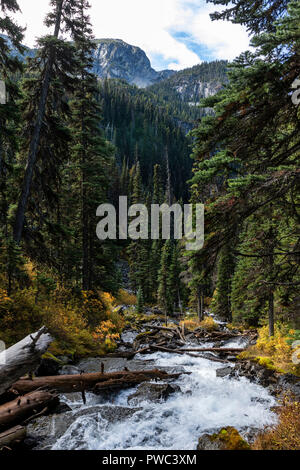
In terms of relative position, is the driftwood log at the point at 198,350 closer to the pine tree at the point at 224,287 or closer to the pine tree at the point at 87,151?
the pine tree at the point at 87,151

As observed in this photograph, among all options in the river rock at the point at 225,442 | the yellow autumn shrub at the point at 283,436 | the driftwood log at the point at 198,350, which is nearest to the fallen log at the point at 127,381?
the river rock at the point at 225,442

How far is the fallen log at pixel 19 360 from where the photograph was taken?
536 centimetres

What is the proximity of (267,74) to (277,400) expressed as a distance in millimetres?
8626

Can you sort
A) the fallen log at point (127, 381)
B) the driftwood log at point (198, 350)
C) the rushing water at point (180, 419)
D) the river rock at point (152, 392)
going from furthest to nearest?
the driftwood log at point (198, 350) < the fallen log at point (127, 381) < the river rock at point (152, 392) < the rushing water at point (180, 419)

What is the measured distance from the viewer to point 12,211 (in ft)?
37.1

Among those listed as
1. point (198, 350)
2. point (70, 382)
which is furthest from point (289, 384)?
point (70, 382)

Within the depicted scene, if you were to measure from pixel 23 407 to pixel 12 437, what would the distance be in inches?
26.9

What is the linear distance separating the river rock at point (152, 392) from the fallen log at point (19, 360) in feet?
11.3

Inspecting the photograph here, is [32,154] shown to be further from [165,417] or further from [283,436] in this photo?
[283,436]

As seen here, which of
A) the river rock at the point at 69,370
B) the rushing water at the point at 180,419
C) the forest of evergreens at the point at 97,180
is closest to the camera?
the forest of evergreens at the point at 97,180

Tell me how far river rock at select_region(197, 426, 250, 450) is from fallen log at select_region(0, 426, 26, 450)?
3.64m

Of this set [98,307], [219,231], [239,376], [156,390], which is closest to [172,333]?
[98,307]

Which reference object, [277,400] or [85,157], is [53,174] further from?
[277,400]

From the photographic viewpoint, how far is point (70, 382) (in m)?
7.37
